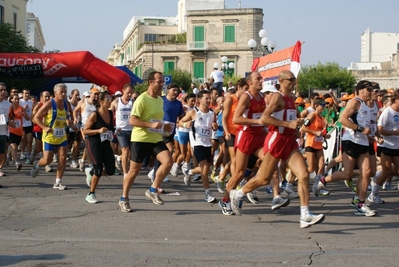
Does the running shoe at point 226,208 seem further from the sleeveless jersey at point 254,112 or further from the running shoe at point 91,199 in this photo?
the running shoe at point 91,199

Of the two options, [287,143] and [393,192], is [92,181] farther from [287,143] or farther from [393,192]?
[393,192]

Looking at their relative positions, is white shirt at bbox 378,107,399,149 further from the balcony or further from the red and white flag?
the balcony

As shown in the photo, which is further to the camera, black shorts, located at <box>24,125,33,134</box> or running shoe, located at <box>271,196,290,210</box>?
black shorts, located at <box>24,125,33,134</box>

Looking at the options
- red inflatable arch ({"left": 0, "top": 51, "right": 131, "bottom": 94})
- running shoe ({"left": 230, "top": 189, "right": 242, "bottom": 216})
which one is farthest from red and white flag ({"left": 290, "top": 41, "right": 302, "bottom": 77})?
red inflatable arch ({"left": 0, "top": 51, "right": 131, "bottom": 94})

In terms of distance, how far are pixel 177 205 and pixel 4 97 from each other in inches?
184

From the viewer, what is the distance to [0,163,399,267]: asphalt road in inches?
271

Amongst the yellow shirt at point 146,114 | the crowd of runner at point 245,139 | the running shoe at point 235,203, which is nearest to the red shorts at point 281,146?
the crowd of runner at point 245,139

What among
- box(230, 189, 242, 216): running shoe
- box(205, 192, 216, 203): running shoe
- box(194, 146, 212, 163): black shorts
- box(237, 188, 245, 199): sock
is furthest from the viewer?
box(194, 146, 212, 163): black shorts

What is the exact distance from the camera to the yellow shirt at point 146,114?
9.95 meters

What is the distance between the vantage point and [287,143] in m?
8.66

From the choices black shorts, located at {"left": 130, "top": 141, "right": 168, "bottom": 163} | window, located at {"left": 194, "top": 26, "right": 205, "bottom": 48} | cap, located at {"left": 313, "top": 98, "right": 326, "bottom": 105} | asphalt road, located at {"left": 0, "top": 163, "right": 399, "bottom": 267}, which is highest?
window, located at {"left": 194, "top": 26, "right": 205, "bottom": 48}

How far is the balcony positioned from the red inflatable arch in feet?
167

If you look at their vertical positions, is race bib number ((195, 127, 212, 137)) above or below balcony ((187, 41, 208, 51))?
below

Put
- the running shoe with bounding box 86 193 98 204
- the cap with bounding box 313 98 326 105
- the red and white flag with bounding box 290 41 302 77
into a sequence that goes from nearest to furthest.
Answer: the running shoe with bounding box 86 193 98 204 < the cap with bounding box 313 98 326 105 < the red and white flag with bounding box 290 41 302 77
